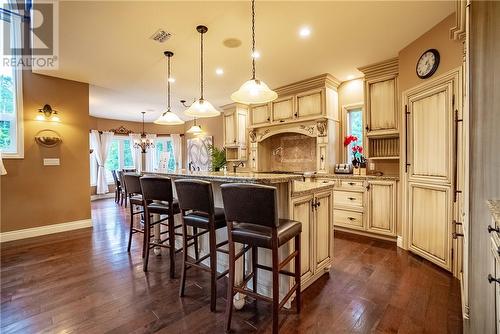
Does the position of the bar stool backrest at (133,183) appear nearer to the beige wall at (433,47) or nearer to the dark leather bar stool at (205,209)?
the dark leather bar stool at (205,209)

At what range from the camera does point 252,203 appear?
60.8 inches

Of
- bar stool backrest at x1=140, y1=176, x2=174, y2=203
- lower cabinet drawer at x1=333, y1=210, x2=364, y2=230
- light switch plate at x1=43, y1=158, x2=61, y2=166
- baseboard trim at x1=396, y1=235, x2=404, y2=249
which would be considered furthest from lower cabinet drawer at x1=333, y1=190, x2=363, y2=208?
light switch plate at x1=43, y1=158, x2=61, y2=166

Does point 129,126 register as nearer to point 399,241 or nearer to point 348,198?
point 348,198

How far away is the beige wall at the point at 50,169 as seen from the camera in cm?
378

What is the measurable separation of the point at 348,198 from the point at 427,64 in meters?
2.10

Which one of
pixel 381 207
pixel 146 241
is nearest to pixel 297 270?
pixel 146 241

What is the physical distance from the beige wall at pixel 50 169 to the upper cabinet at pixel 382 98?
503 centimetres

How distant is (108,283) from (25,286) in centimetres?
78

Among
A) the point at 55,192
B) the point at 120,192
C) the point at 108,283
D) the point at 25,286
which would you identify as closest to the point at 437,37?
the point at 108,283

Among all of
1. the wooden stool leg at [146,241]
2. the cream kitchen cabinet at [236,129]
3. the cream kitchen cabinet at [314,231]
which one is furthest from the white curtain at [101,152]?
the cream kitchen cabinet at [314,231]

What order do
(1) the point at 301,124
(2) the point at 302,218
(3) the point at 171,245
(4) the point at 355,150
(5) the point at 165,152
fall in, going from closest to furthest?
(2) the point at 302,218
(3) the point at 171,245
(4) the point at 355,150
(1) the point at 301,124
(5) the point at 165,152

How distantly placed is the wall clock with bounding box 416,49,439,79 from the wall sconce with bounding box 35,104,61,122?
18.3 feet

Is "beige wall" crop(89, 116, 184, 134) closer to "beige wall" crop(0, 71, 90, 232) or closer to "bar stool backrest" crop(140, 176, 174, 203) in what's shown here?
"beige wall" crop(0, 71, 90, 232)

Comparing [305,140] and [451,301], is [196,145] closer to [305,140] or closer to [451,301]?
[305,140]
